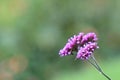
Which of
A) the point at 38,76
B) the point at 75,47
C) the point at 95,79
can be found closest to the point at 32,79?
the point at 38,76

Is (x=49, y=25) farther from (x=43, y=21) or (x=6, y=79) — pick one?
(x=6, y=79)

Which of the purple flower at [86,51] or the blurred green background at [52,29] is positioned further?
the blurred green background at [52,29]

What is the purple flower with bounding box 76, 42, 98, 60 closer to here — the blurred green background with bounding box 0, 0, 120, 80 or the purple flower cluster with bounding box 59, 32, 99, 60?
the purple flower cluster with bounding box 59, 32, 99, 60

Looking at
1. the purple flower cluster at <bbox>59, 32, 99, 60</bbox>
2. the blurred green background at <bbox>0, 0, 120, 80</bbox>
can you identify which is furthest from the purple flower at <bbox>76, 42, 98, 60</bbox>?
the blurred green background at <bbox>0, 0, 120, 80</bbox>

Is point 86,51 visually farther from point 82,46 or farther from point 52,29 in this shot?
point 52,29

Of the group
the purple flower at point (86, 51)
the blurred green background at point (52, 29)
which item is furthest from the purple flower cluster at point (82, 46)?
the blurred green background at point (52, 29)

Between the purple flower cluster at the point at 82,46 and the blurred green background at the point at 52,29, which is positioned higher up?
the blurred green background at the point at 52,29

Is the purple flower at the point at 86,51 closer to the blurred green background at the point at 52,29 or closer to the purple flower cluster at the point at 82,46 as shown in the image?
the purple flower cluster at the point at 82,46

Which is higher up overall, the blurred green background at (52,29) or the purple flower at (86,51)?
the blurred green background at (52,29)
